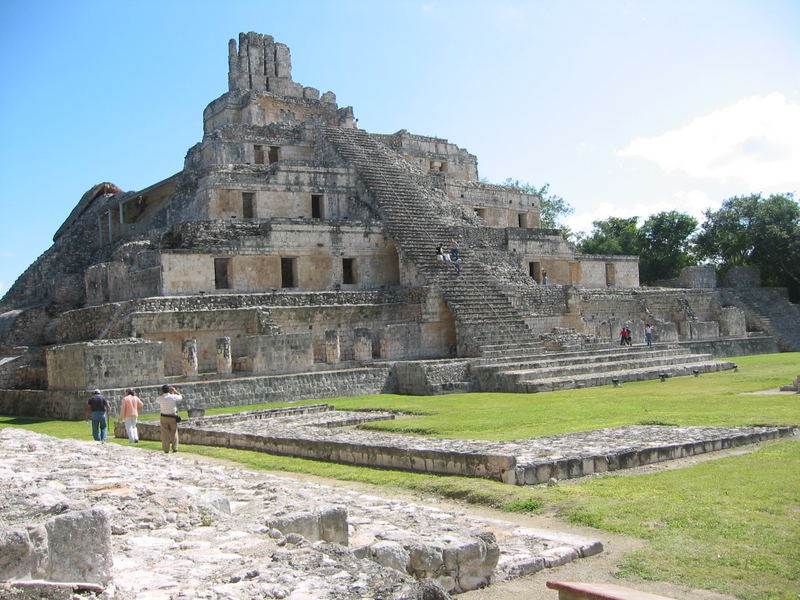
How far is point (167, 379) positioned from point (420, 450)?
1095 cm

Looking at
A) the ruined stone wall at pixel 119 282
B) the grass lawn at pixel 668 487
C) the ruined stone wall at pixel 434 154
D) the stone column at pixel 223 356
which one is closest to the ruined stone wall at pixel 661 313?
the ruined stone wall at pixel 434 154

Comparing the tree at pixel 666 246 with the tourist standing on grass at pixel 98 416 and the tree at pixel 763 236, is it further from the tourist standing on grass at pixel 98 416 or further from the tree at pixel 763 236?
the tourist standing on grass at pixel 98 416

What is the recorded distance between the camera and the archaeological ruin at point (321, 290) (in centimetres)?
2109

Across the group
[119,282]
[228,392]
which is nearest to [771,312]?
[228,392]

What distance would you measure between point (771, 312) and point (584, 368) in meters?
18.0

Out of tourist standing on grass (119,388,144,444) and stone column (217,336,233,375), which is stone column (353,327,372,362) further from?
tourist standing on grass (119,388,144,444)

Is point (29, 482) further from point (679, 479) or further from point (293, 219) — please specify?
point (293, 219)

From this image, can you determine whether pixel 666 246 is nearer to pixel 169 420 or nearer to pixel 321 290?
pixel 321 290

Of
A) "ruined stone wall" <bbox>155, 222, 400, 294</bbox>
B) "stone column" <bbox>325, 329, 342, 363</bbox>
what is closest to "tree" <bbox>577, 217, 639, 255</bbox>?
"ruined stone wall" <bbox>155, 222, 400, 294</bbox>

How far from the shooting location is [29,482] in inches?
296

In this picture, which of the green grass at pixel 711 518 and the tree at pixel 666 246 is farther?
the tree at pixel 666 246

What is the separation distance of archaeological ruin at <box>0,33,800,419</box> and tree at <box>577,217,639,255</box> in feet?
35.8

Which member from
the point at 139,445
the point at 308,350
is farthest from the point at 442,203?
the point at 139,445

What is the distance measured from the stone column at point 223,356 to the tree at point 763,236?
3054 centimetres
